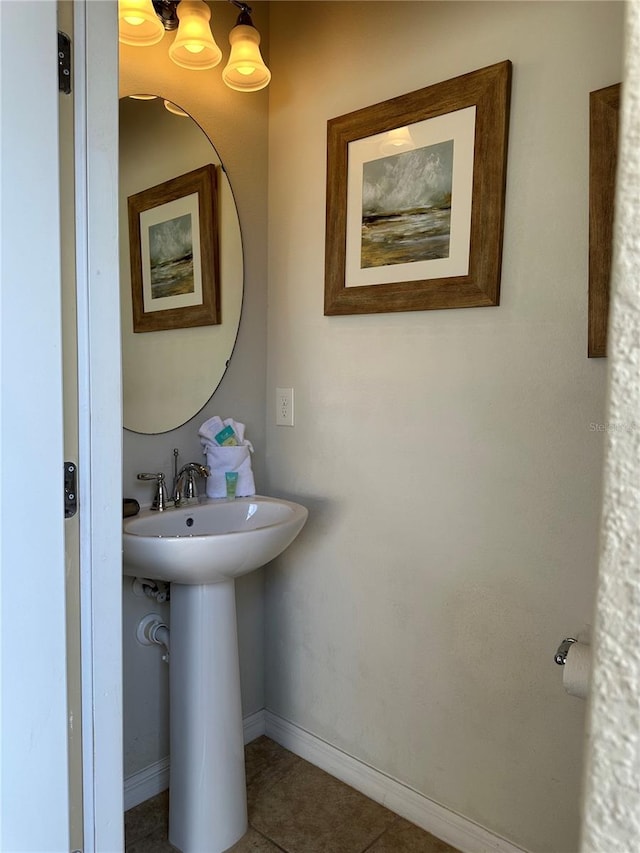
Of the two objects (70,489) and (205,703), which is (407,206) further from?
(205,703)

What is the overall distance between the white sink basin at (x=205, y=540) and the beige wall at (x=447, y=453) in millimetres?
272

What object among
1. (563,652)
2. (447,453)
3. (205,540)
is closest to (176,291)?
(205,540)

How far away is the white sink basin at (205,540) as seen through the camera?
4.70 ft

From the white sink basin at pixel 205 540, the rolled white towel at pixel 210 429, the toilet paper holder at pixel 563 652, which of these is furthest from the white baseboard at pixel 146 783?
the toilet paper holder at pixel 563 652

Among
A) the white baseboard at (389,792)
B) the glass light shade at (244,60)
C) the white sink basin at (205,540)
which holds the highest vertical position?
the glass light shade at (244,60)

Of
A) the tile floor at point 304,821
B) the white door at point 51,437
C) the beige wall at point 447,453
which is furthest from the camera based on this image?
the tile floor at point 304,821

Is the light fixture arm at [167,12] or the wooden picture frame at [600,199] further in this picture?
the light fixture arm at [167,12]

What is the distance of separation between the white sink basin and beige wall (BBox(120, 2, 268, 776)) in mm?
165

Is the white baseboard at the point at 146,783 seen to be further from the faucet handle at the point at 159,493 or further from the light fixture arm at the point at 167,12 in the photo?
the light fixture arm at the point at 167,12

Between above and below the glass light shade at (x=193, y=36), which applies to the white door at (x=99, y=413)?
below

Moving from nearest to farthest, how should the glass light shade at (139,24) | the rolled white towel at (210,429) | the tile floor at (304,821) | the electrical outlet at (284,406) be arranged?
the glass light shade at (139,24), the tile floor at (304,821), the rolled white towel at (210,429), the electrical outlet at (284,406)

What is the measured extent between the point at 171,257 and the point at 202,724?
1329mm

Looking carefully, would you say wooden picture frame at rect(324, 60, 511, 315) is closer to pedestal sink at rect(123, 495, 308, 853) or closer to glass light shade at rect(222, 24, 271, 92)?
glass light shade at rect(222, 24, 271, 92)

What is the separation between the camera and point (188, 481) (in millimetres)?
1861
